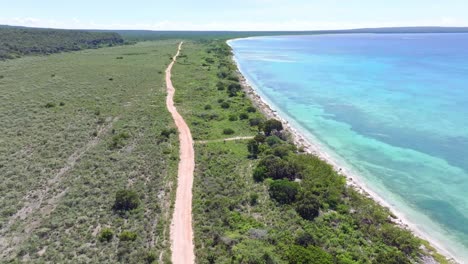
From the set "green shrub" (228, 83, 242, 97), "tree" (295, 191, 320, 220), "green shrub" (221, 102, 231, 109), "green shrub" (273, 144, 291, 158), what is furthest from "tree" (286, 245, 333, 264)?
"green shrub" (228, 83, 242, 97)

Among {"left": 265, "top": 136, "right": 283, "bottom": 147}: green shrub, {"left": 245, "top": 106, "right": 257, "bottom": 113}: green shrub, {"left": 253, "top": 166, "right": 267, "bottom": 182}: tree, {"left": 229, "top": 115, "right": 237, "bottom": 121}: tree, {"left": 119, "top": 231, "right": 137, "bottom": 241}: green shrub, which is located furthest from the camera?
{"left": 245, "top": 106, "right": 257, "bottom": 113}: green shrub

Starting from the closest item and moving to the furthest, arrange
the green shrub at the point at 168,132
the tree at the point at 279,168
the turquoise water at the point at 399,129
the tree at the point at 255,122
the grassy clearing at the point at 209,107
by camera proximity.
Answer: the turquoise water at the point at 399,129, the tree at the point at 279,168, the green shrub at the point at 168,132, the grassy clearing at the point at 209,107, the tree at the point at 255,122

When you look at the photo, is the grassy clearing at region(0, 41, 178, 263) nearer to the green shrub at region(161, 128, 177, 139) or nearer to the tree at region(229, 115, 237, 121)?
the green shrub at region(161, 128, 177, 139)

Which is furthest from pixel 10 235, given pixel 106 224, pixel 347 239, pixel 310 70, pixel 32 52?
pixel 32 52

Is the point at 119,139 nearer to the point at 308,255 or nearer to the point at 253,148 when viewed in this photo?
the point at 253,148

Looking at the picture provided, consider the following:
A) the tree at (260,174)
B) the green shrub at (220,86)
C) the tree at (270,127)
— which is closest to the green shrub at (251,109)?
the tree at (270,127)

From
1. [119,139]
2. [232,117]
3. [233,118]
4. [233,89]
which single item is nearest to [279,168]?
[233,118]

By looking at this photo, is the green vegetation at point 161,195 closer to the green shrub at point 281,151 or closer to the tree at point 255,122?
the tree at point 255,122

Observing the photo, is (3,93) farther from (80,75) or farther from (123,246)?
(123,246)
